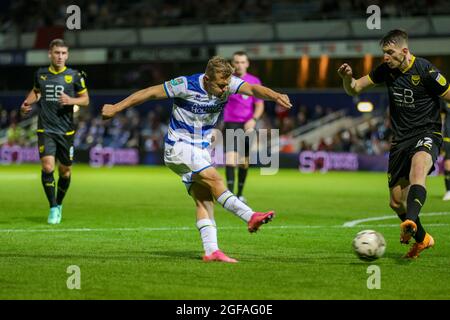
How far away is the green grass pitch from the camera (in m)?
7.35

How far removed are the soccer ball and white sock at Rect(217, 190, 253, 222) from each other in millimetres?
1119

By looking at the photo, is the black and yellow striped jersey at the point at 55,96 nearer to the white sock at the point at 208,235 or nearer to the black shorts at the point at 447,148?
the white sock at the point at 208,235

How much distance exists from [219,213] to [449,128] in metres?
6.51

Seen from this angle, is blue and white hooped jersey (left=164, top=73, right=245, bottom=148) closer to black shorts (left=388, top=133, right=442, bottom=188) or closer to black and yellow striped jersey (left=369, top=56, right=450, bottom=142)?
black and yellow striped jersey (left=369, top=56, right=450, bottom=142)

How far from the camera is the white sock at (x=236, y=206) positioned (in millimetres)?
8867

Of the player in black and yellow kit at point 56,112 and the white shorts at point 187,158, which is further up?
the player in black and yellow kit at point 56,112

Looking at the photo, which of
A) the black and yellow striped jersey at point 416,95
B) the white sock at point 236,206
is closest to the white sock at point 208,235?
the white sock at point 236,206

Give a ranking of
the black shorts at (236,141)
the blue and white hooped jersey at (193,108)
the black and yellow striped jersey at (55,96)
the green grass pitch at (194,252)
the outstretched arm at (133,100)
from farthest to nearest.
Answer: the black shorts at (236,141) → the black and yellow striped jersey at (55,96) → the blue and white hooped jersey at (193,108) → the outstretched arm at (133,100) → the green grass pitch at (194,252)

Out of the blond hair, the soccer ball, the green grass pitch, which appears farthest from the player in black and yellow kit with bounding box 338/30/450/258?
the blond hair

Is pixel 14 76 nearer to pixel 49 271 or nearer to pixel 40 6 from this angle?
pixel 40 6

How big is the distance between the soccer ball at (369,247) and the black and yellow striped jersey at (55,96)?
20.2 feet

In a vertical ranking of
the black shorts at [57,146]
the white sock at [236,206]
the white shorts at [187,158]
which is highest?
the black shorts at [57,146]

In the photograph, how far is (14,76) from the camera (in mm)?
46438
